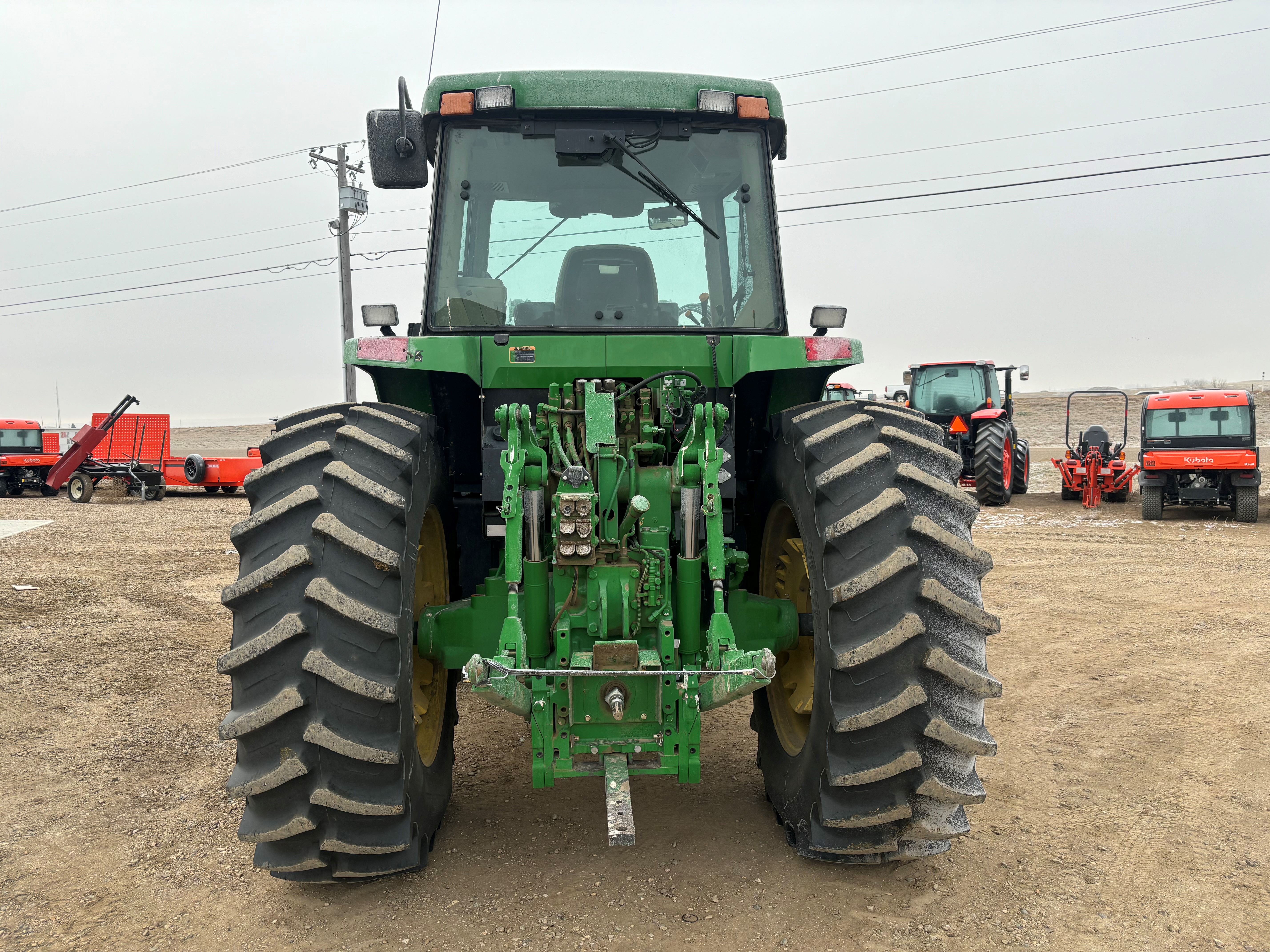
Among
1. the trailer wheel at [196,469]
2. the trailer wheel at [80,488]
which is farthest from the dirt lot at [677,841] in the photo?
the trailer wheel at [80,488]

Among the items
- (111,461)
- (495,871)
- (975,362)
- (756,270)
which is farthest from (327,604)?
(111,461)

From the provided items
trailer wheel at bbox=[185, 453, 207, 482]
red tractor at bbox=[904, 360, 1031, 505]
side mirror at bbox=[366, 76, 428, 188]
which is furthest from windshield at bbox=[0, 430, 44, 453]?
side mirror at bbox=[366, 76, 428, 188]

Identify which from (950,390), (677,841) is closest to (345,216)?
(950,390)

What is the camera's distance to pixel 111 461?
20.2 meters

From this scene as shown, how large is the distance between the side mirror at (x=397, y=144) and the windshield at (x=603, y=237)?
0.38ft

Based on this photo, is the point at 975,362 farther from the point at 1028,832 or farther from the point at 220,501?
the point at 220,501

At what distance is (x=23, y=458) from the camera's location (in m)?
20.3

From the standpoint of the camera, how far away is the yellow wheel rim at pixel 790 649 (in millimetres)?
3238

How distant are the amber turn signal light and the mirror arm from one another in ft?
0.50

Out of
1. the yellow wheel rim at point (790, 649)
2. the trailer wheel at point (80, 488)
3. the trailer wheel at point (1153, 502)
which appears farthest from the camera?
the trailer wheel at point (80, 488)

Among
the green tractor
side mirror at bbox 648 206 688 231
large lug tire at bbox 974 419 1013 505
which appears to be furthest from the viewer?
large lug tire at bbox 974 419 1013 505

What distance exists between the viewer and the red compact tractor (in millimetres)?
14852

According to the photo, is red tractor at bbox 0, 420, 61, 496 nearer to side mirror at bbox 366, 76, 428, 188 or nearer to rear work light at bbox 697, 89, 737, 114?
side mirror at bbox 366, 76, 428, 188

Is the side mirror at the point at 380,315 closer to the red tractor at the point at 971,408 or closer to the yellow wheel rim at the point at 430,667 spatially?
the yellow wheel rim at the point at 430,667
